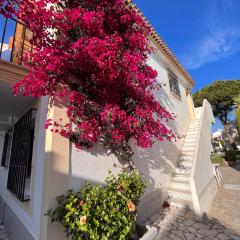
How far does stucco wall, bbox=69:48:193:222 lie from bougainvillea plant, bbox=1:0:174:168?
0.36m

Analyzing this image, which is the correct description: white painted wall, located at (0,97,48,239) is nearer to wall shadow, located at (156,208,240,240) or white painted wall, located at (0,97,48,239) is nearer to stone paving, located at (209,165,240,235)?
wall shadow, located at (156,208,240,240)

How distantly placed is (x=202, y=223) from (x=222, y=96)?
25.4m

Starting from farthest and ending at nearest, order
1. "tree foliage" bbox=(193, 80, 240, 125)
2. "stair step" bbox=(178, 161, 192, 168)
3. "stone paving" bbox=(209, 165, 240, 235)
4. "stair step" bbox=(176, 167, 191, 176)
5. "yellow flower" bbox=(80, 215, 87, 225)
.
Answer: "tree foliage" bbox=(193, 80, 240, 125) < "stair step" bbox=(178, 161, 192, 168) < "stair step" bbox=(176, 167, 191, 176) < "stone paving" bbox=(209, 165, 240, 235) < "yellow flower" bbox=(80, 215, 87, 225)

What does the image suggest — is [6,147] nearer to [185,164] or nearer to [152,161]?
[152,161]

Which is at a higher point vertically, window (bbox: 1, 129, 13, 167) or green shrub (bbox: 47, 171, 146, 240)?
window (bbox: 1, 129, 13, 167)

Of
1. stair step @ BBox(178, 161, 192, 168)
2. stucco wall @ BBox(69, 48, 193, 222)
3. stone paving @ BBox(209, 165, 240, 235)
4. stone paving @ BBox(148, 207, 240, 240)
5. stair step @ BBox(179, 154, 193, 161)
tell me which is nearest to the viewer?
stucco wall @ BBox(69, 48, 193, 222)

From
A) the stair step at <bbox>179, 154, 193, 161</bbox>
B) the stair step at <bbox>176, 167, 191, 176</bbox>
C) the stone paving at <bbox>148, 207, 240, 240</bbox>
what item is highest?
the stair step at <bbox>179, 154, 193, 161</bbox>

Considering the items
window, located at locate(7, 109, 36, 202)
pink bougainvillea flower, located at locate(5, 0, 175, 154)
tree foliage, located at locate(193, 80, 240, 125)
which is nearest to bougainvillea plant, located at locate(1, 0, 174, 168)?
pink bougainvillea flower, located at locate(5, 0, 175, 154)

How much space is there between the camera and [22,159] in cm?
512

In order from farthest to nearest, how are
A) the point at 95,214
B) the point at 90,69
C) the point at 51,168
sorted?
the point at 90,69, the point at 51,168, the point at 95,214

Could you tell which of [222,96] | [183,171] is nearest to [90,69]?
[183,171]

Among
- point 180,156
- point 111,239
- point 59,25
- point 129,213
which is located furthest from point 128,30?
point 180,156

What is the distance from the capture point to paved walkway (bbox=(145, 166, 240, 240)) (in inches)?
180

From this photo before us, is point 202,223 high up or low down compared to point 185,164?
down
